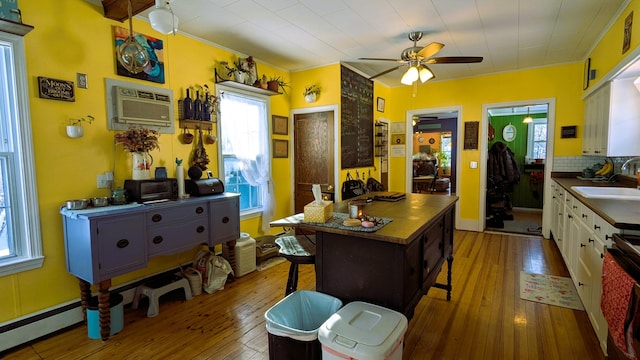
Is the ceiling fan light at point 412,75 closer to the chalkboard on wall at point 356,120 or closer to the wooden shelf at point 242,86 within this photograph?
the chalkboard on wall at point 356,120

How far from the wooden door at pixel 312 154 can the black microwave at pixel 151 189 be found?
6.67ft

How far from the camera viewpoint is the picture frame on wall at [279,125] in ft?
14.1

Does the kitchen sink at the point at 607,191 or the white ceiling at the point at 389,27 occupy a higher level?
the white ceiling at the point at 389,27

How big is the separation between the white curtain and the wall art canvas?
77cm

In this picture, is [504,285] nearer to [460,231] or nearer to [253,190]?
[460,231]

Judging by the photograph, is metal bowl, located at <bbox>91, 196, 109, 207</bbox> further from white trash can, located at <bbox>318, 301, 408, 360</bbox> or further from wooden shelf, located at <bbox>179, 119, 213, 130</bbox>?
white trash can, located at <bbox>318, 301, 408, 360</bbox>

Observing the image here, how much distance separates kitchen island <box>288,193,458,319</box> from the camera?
1.61 metres

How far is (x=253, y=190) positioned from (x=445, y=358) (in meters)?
2.94

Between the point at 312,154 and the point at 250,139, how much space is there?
0.97m

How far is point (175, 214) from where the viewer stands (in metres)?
2.68

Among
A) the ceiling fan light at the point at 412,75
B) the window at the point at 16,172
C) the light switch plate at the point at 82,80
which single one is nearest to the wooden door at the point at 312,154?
the ceiling fan light at the point at 412,75

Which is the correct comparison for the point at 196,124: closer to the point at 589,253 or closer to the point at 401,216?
the point at 401,216

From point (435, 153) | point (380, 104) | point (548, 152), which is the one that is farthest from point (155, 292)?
point (435, 153)

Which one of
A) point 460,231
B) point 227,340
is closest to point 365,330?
point 227,340
